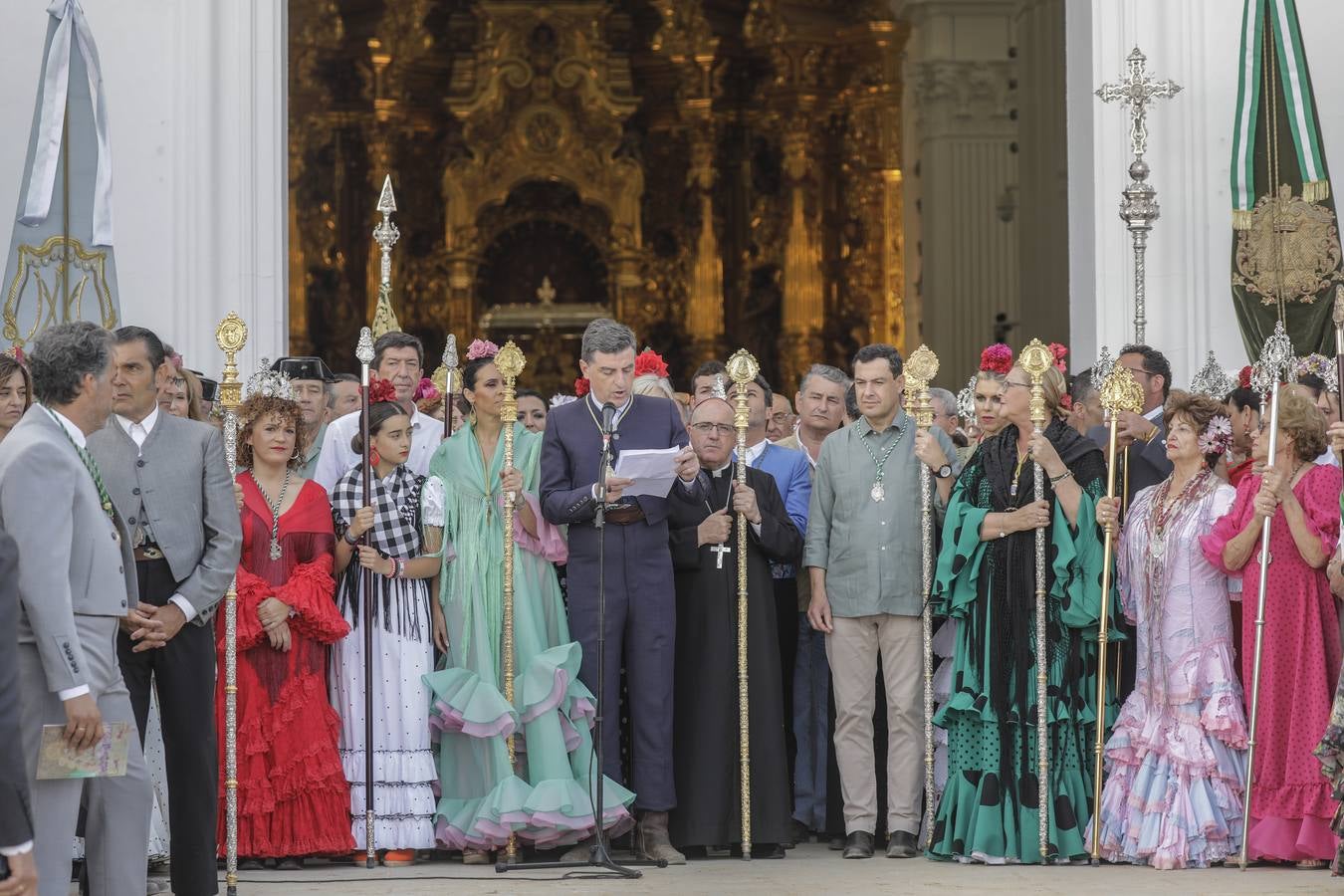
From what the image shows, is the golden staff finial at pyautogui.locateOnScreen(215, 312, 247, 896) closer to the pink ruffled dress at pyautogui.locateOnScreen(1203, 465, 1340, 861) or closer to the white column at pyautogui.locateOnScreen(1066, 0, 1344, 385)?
the pink ruffled dress at pyautogui.locateOnScreen(1203, 465, 1340, 861)

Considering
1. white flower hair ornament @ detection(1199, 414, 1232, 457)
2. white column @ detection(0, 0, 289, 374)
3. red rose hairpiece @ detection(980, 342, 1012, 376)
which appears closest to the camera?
white flower hair ornament @ detection(1199, 414, 1232, 457)

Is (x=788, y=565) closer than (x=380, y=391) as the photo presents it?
No

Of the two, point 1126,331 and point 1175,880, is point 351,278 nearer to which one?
point 1126,331

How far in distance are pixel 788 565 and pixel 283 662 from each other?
2256mm

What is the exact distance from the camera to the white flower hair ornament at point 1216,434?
317 inches

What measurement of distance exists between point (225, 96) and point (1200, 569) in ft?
18.6

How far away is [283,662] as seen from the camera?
8.06 m

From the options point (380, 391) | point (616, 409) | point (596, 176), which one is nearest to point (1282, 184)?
point (616, 409)

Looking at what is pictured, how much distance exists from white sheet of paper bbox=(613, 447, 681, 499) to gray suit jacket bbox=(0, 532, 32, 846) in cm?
332

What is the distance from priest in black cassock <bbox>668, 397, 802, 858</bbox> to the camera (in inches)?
327

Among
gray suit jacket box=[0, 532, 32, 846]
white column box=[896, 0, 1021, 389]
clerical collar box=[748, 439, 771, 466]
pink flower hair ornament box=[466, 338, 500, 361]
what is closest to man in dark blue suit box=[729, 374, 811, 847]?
clerical collar box=[748, 439, 771, 466]

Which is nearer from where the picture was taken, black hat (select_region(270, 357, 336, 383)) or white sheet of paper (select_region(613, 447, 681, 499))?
white sheet of paper (select_region(613, 447, 681, 499))

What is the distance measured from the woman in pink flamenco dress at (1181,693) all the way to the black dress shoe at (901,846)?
728 mm

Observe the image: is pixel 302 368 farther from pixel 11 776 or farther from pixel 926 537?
pixel 11 776
